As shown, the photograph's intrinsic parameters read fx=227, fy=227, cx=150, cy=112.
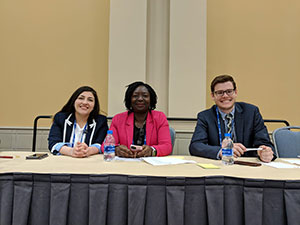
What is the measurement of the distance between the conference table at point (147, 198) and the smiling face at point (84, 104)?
1043 millimetres

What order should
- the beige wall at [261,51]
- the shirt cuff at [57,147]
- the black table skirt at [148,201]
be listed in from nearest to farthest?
1. the black table skirt at [148,201]
2. the shirt cuff at [57,147]
3. the beige wall at [261,51]

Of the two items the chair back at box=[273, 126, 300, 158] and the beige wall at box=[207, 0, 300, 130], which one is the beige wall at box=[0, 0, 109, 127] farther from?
the chair back at box=[273, 126, 300, 158]

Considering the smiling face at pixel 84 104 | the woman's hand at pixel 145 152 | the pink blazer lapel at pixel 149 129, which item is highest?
the smiling face at pixel 84 104

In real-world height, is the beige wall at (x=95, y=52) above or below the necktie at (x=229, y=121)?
above

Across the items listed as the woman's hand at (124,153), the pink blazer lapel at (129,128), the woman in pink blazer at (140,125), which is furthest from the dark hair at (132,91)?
the woman's hand at (124,153)

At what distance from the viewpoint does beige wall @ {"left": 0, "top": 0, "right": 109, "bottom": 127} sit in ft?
10.2

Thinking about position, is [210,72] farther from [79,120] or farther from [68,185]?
[68,185]

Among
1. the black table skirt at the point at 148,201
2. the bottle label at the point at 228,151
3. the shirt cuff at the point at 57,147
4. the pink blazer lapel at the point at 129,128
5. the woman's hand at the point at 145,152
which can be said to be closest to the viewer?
the black table skirt at the point at 148,201

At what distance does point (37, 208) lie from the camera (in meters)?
1.05

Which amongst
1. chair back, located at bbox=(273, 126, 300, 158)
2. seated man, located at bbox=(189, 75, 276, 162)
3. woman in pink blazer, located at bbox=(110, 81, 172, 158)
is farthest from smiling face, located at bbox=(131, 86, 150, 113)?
chair back, located at bbox=(273, 126, 300, 158)

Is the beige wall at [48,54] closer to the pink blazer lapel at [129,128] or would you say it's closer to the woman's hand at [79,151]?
the pink blazer lapel at [129,128]

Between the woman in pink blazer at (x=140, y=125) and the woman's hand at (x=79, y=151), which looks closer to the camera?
the woman's hand at (x=79, y=151)

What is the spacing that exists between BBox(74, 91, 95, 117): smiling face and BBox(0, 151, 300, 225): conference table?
1043mm

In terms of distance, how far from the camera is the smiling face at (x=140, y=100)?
6.71 ft
